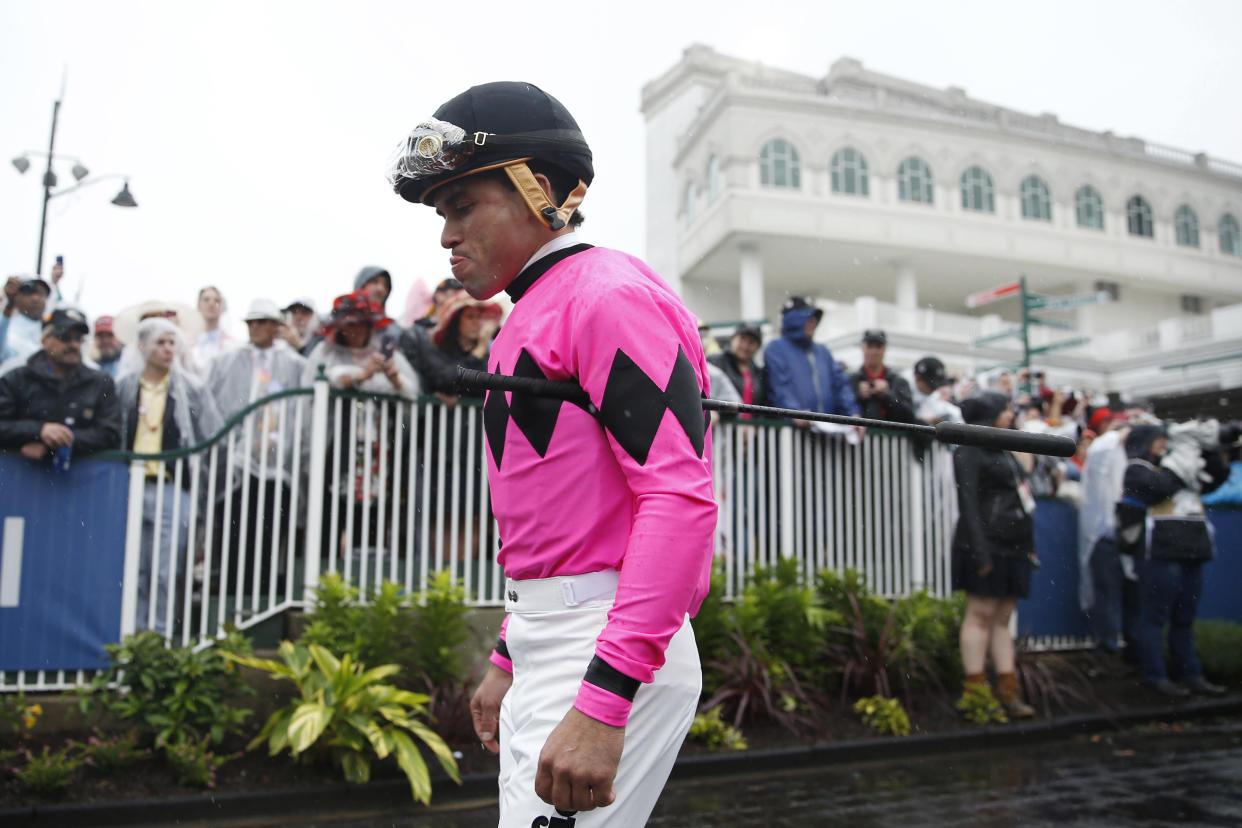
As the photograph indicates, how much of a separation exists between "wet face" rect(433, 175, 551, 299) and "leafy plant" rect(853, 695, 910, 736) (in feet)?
19.4

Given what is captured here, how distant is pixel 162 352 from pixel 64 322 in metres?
0.77

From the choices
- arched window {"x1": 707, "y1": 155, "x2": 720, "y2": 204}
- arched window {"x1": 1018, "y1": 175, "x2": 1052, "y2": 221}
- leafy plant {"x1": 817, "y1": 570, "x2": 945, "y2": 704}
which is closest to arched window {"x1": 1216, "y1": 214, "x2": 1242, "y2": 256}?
arched window {"x1": 1018, "y1": 175, "x2": 1052, "y2": 221}

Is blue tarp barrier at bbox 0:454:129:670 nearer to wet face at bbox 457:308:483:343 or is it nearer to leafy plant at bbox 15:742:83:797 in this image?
leafy plant at bbox 15:742:83:797

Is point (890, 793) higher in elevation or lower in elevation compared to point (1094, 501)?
lower

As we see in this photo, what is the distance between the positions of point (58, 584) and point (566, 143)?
520cm

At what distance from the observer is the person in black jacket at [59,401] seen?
237 inches

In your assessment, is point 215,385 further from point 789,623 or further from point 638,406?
point 638,406

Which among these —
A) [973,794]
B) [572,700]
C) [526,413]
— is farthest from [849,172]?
[572,700]

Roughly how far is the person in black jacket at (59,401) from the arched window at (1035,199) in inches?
1739

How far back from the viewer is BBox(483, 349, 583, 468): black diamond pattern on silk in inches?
77.9

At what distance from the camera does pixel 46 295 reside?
8.01 m

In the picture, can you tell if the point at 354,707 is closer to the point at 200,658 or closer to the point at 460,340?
the point at 200,658

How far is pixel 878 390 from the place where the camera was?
29.9 ft

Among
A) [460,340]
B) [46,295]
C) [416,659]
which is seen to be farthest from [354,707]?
[46,295]
